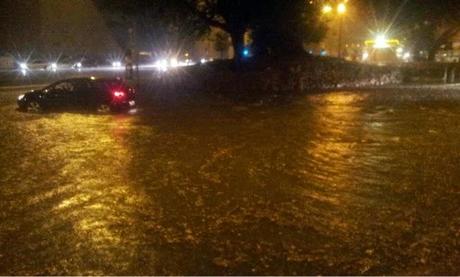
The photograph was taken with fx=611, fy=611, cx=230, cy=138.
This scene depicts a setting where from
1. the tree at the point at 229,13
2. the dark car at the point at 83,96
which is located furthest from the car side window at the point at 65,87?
the tree at the point at 229,13

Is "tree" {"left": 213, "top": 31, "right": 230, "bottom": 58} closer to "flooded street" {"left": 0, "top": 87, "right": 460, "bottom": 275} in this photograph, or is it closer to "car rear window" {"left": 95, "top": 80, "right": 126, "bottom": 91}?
"car rear window" {"left": 95, "top": 80, "right": 126, "bottom": 91}

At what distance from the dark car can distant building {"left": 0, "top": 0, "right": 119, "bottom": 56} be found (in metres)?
39.1

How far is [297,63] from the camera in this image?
35.9 meters

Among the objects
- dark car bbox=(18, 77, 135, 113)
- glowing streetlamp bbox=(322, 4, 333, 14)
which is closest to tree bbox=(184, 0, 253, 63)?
glowing streetlamp bbox=(322, 4, 333, 14)

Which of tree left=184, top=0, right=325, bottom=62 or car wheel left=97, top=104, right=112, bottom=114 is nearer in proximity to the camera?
car wheel left=97, top=104, right=112, bottom=114

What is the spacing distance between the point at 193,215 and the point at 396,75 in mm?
35712

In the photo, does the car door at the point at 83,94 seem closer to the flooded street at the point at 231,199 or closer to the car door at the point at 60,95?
the car door at the point at 60,95

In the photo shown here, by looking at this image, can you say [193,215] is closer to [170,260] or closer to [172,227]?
[172,227]

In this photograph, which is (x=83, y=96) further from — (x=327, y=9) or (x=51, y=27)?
(x=51, y=27)

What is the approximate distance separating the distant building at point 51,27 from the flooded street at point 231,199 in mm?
46307

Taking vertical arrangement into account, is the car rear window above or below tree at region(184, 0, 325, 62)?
below

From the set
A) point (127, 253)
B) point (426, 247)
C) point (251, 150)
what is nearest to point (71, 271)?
point (127, 253)

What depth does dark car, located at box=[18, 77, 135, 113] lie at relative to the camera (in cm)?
2195

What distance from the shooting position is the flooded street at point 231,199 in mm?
6332
